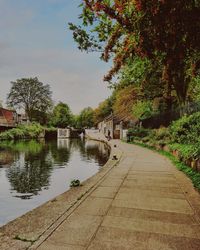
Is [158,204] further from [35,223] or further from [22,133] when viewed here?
[22,133]

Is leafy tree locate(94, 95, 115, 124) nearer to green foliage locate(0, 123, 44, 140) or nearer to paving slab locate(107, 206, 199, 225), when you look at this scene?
green foliage locate(0, 123, 44, 140)

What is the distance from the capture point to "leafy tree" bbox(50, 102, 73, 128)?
255 ft

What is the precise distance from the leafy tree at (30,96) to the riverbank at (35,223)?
6888 cm

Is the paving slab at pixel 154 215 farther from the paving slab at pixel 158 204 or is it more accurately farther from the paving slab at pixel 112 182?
the paving slab at pixel 112 182

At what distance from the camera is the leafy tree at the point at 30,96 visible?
70.8m

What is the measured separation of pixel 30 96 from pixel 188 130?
6487cm

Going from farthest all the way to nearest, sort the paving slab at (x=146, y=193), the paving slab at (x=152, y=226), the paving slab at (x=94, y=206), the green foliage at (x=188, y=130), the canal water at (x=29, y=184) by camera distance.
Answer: the green foliage at (x=188, y=130) < the canal water at (x=29, y=184) < the paving slab at (x=146, y=193) < the paving slab at (x=94, y=206) < the paving slab at (x=152, y=226)

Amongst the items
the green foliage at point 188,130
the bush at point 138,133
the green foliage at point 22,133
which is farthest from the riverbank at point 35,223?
the green foliage at point 22,133

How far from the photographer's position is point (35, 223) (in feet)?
14.7

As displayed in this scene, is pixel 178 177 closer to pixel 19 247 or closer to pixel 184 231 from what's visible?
pixel 184 231

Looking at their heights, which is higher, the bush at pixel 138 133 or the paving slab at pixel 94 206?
the bush at pixel 138 133

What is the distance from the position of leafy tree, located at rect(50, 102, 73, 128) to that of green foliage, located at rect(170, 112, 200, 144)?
6574cm

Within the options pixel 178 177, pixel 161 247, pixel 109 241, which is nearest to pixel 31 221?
pixel 109 241

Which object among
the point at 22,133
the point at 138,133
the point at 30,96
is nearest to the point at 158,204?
the point at 138,133
